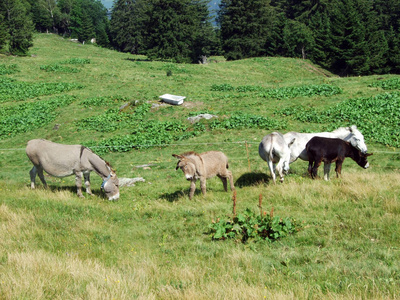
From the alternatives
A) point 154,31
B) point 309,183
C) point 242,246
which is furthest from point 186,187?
point 154,31

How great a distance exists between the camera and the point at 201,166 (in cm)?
1298

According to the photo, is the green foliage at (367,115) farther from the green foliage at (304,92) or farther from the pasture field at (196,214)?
the green foliage at (304,92)

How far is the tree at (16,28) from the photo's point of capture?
6641 centimetres

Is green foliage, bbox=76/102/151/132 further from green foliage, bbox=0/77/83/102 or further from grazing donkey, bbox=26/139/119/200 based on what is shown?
grazing donkey, bbox=26/139/119/200

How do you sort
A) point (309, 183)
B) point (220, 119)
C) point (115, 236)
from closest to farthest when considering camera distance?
point (115, 236)
point (309, 183)
point (220, 119)

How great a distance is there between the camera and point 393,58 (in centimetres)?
6419

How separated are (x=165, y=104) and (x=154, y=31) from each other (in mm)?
45125

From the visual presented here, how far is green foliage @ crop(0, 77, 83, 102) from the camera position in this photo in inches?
1492

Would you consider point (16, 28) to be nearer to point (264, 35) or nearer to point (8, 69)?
point (8, 69)

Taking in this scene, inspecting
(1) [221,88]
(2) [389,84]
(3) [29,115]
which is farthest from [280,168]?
(1) [221,88]

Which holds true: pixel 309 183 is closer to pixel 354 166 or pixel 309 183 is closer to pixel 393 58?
pixel 354 166

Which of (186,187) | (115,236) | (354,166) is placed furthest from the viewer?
(354,166)

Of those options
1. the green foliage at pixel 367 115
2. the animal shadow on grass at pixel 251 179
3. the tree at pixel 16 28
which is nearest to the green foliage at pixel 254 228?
the animal shadow on grass at pixel 251 179

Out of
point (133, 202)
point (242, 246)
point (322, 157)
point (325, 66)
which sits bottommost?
point (133, 202)
